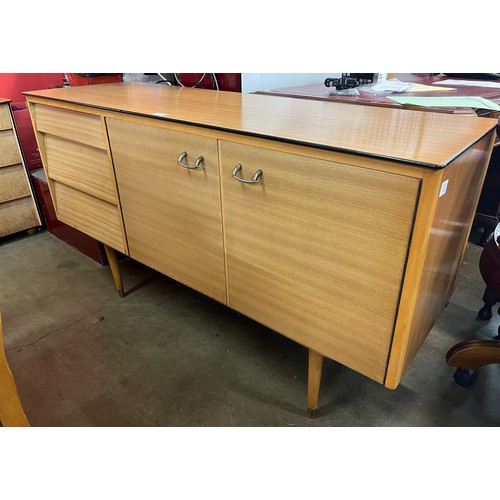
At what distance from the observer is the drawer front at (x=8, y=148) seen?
7.09 feet

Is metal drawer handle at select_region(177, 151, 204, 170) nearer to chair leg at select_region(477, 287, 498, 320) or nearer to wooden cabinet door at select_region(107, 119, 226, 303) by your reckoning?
wooden cabinet door at select_region(107, 119, 226, 303)

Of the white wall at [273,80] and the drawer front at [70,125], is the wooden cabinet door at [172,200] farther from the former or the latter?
the white wall at [273,80]

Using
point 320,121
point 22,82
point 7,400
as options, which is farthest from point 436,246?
point 22,82

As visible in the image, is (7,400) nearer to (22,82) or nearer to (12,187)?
(12,187)

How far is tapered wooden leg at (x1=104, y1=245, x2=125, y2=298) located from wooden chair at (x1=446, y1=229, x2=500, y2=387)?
4.46ft

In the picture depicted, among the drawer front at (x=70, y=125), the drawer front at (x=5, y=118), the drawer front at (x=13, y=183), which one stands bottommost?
the drawer front at (x=13, y=183)

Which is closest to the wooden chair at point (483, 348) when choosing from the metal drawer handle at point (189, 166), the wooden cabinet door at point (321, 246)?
the wooden cabinet door at point (321, 246)

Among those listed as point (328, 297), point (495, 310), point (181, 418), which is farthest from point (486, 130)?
point (181, 418)

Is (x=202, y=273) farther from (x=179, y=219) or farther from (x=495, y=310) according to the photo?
(x=495, y=310)

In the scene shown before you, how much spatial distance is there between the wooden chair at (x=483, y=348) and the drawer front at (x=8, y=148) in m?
2.28

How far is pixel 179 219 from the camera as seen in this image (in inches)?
50.2

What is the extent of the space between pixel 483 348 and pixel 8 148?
2377 millimetres

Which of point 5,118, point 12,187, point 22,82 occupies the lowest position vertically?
point 12,187

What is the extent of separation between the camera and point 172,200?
4.15 ft
